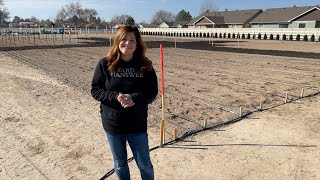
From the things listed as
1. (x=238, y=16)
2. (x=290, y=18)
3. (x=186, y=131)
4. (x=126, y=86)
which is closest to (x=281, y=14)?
(x=290, y=18)

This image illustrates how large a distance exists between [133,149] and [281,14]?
211ft

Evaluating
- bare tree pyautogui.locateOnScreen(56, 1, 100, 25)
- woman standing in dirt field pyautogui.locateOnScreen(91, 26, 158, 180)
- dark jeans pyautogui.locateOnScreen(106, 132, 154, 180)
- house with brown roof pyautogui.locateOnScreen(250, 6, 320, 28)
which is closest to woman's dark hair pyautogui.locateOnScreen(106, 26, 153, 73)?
woman standing in dirt field pyautogui.locateOnScreen(91, 26, 158, 180)

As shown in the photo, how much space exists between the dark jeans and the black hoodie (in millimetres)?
97

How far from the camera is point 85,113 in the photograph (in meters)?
7.61

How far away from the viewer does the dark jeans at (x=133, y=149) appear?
3.35 m

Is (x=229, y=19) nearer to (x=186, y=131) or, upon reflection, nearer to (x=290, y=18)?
(x=290, y=18)

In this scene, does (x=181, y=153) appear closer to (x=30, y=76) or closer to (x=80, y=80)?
(x=80, y=80)

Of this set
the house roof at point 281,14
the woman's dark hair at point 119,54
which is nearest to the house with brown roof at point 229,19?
the house roof at point 281,14

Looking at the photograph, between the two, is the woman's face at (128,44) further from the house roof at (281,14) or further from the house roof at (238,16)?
the house roof at (238,16)

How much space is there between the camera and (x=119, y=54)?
321cm

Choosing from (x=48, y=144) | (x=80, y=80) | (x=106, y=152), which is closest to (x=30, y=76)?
(x=80, y=80)

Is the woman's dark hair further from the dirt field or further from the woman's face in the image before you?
the dirt field

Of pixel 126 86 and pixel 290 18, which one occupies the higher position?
pixel 290 18

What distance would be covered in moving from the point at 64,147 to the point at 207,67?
11.5 meters
